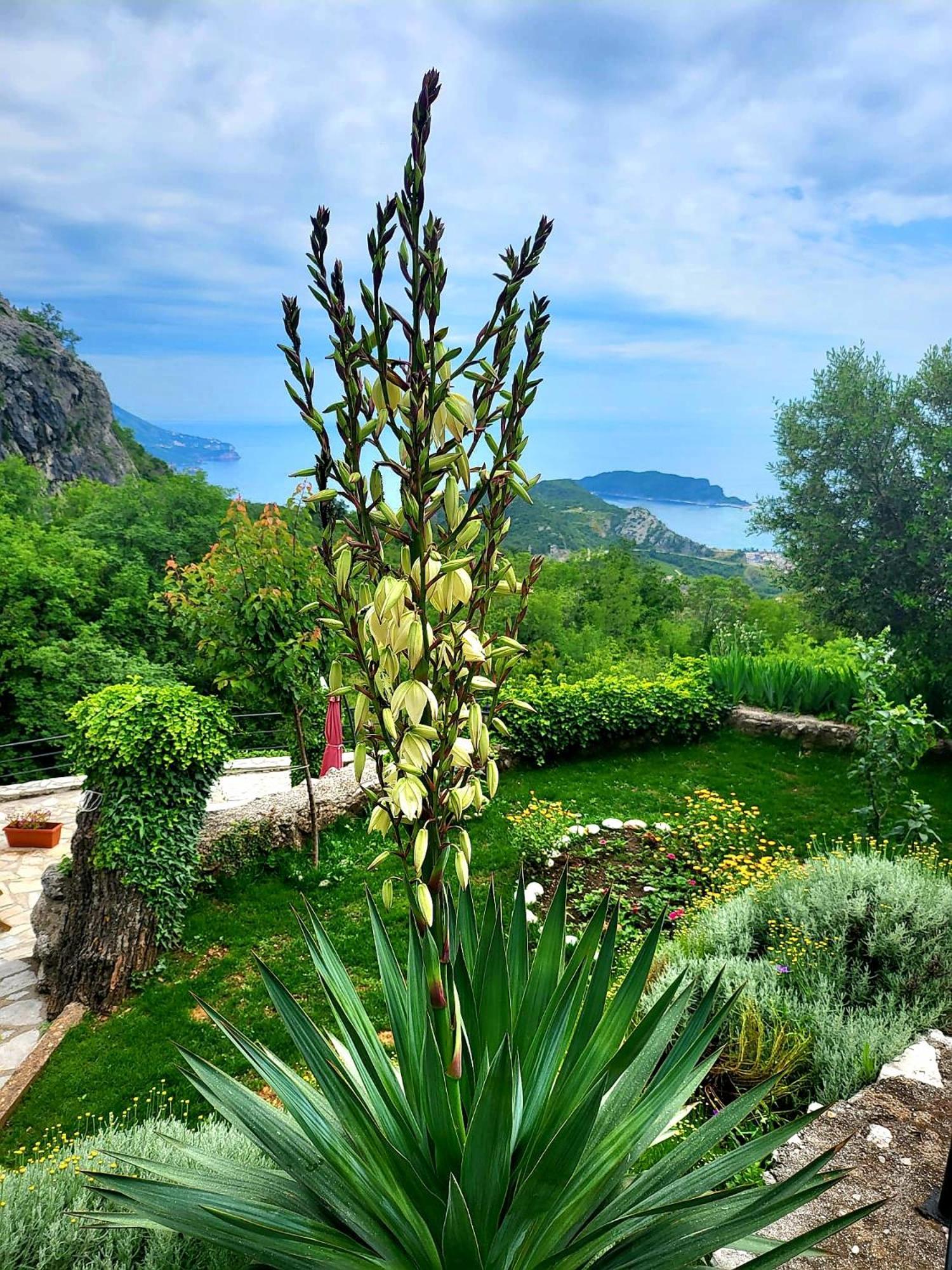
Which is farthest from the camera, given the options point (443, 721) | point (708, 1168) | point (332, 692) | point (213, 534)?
point (213, 534)

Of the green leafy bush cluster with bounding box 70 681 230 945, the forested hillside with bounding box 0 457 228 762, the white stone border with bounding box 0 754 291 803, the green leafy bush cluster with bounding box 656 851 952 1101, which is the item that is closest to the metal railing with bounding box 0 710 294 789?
the white stone border with bounding box 0 754 291 803

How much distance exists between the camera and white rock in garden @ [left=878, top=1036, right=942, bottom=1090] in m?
3.03

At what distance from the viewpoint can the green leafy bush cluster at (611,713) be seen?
29.6ft

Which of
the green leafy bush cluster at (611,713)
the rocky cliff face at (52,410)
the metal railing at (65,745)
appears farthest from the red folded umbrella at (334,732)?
the rocky cliff face at (52,410)

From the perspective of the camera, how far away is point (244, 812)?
672cm

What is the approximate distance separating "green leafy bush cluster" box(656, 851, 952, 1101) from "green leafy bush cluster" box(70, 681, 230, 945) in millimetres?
3529

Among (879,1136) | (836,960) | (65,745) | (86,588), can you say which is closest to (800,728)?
(836,960)

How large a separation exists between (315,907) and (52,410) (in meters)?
55.9

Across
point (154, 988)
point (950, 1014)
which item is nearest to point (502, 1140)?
point (950, 1014)

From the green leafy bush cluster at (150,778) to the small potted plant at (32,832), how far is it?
11.4 feet

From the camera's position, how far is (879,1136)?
8.80 feet

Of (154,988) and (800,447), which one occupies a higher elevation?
(800,447)

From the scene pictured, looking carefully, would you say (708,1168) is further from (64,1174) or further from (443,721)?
(64,1174)

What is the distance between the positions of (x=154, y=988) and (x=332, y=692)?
15.4 ft
